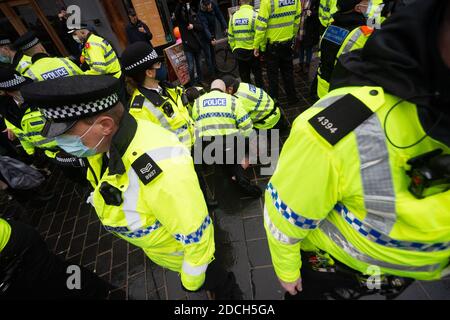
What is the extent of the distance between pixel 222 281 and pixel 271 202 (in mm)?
1269

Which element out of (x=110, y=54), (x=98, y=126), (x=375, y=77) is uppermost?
(x=375, y=77)

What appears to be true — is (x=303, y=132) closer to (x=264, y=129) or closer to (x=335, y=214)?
(x=335, y=214)

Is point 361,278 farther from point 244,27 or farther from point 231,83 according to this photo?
point 244,27

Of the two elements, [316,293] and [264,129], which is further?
[264,129]

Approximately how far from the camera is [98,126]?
4.63 feet

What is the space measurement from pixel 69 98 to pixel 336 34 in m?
3.30

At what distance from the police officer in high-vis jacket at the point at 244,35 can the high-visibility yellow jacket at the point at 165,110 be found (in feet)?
8.60

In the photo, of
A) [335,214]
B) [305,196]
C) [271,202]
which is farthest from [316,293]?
[305,196]

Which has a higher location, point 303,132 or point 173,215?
point 303,132

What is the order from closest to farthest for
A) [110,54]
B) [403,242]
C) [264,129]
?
1. [403,242]
2. [264,129]
3. [110,54]

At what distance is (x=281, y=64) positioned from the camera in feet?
16.0

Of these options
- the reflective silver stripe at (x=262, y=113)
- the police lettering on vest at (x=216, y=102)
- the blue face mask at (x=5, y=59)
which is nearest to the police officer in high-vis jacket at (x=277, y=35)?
the reflective silver stripe at (x=262, y=113)

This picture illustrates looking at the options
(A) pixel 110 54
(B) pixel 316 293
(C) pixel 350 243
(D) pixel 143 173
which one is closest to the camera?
(C) pixel 350 243

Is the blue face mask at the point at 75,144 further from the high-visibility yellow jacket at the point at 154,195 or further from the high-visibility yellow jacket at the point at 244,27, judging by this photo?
the high-visibility yellow jacket at the point at 244,27
